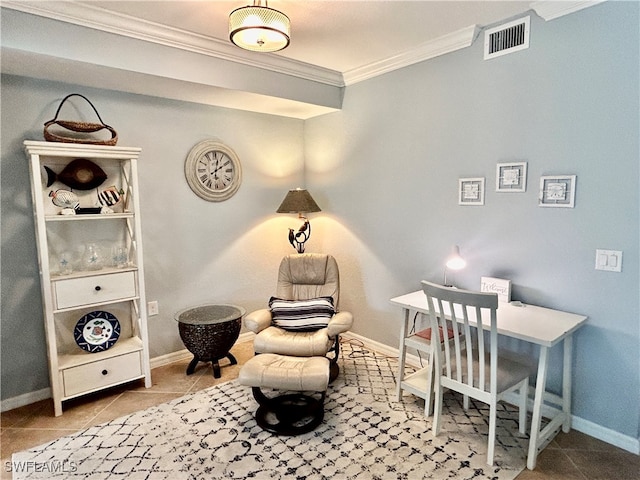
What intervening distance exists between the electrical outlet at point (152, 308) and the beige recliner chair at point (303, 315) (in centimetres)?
84

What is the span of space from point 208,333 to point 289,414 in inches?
36.6

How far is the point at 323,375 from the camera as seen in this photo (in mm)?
2297

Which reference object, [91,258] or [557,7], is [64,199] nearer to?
[91,258]

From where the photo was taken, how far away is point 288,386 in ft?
7.52

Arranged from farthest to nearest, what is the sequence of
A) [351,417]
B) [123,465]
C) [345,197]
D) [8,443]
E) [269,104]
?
[345,197]
[269,104]
[351,417]
[8,443]
[123,465]

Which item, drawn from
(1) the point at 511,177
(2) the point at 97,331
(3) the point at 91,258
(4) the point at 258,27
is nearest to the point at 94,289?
(3) the point at 91,258

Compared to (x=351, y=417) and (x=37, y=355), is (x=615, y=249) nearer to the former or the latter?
(x=351, y=417)

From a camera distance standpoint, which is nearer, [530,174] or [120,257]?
[530,174]

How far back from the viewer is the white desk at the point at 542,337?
6.40 ft

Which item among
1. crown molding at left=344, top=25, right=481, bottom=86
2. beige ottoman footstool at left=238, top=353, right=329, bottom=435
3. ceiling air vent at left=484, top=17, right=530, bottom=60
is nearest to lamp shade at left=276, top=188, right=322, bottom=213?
crown molding at left=344, top=25, right=481, bottom=86

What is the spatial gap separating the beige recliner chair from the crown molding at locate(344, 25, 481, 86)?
1.69 m

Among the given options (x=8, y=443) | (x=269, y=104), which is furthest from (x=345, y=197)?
(x=8, y=443)

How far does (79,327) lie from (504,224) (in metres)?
3.13
